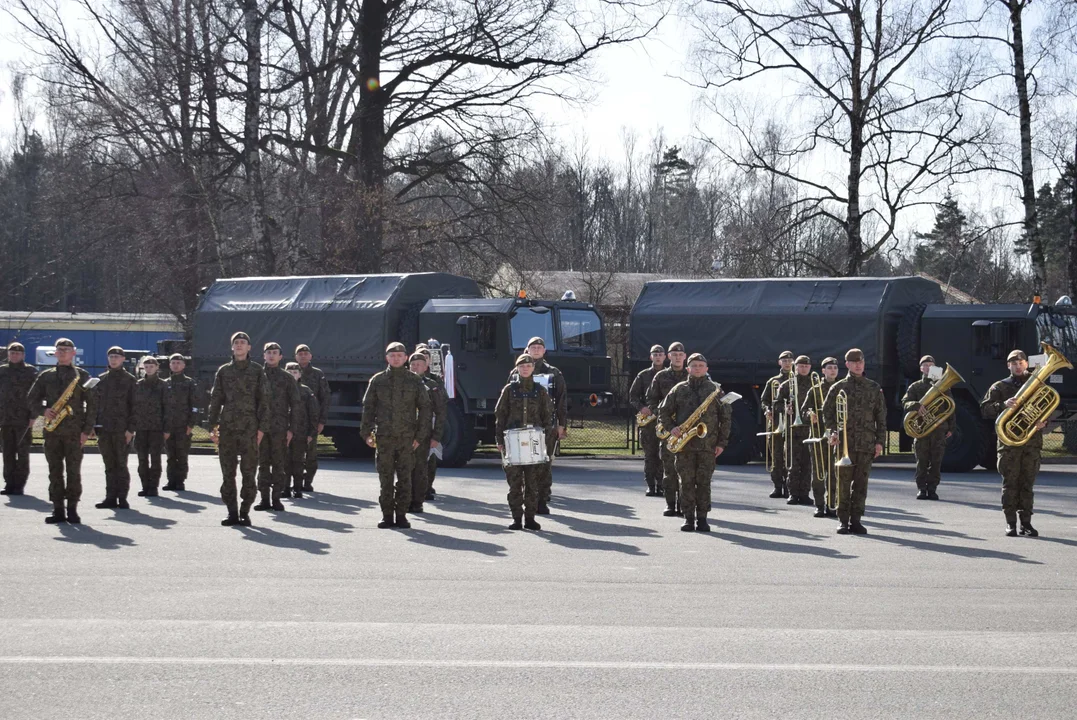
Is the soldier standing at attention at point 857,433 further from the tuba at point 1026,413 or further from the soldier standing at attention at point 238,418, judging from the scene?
the soldier standing at attention at point 238,418

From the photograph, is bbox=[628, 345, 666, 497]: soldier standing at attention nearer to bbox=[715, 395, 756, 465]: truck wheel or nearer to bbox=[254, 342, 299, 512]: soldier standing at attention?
bbox=[254, 342, 299, 512]: soldier standing at attention

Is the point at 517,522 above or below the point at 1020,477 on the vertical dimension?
below

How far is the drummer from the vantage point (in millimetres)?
14047

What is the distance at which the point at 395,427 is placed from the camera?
46.0 ft

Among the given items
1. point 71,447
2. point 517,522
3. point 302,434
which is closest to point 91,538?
point 71,447

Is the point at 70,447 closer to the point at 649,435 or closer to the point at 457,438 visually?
the point at 649,435

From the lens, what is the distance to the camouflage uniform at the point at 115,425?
50.4 feet

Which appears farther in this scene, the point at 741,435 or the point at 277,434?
the point at 741,435

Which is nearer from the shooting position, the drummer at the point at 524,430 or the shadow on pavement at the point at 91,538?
the shadow on pavement at the point at 91,538

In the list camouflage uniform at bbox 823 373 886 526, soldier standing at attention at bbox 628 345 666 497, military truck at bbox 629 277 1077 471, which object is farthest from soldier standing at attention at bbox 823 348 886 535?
Answer: military truck at bbox 629 277 1077 471

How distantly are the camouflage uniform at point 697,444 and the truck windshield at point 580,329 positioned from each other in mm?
9389

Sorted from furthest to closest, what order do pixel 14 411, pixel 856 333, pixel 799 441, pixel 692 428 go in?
pixel 856 333 → pixel 14 411 → pixel 799 441 → pixel 692 428

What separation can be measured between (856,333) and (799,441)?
663 cm

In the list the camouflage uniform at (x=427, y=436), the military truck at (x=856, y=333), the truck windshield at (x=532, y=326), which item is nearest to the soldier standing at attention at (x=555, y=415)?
the camouflage uniform at (x=427, y=436)
